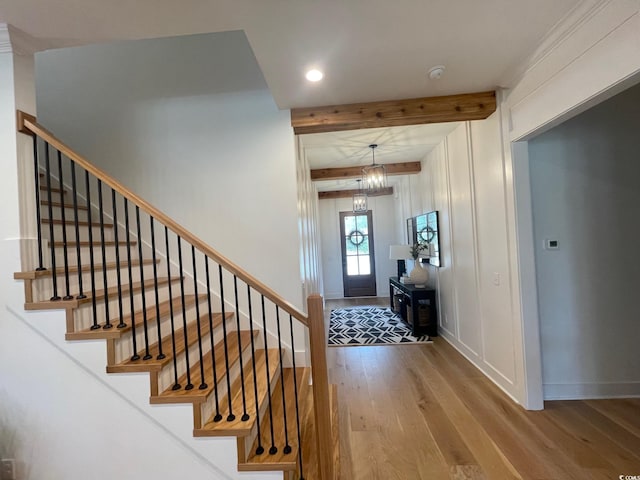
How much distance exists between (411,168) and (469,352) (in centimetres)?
301

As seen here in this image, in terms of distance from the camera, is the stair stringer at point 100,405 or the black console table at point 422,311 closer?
the stair stringer at point 100,405

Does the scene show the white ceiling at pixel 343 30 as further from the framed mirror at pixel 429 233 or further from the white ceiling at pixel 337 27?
the framed mirror at pixel 429 233

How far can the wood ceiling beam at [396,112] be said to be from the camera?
2.71 meters

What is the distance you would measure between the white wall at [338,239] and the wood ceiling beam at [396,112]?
15.6 feet

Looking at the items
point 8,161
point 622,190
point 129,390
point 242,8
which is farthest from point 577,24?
point 8,161

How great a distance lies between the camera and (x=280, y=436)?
6.29ft

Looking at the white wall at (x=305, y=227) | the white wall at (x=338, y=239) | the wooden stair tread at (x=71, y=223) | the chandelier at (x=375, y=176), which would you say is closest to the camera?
the wooden stair tread at (x=71, y=223)

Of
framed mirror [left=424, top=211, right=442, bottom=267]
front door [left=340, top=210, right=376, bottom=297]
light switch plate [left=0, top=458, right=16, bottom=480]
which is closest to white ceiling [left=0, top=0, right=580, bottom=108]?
framed mirror [left=424, top=211, right=442, bottom=267]

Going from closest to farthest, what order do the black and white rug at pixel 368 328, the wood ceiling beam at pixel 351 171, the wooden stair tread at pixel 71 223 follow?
the wooden stair tread at pixel 71 223 < the black and white rug at pixel 368 328 < the wood ceiling beam at pixel 351 171

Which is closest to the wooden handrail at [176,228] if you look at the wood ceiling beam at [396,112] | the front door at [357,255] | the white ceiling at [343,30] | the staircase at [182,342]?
the staircase at [182,342]

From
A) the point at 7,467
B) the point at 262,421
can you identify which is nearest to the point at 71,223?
the point at 7,467

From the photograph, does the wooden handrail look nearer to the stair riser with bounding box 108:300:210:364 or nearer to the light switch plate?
the stair riser with bounding box 108:300:210:364

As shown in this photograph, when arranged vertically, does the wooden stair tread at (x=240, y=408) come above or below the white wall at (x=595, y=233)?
below

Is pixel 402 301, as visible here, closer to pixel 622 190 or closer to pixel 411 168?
pixel 411 168
